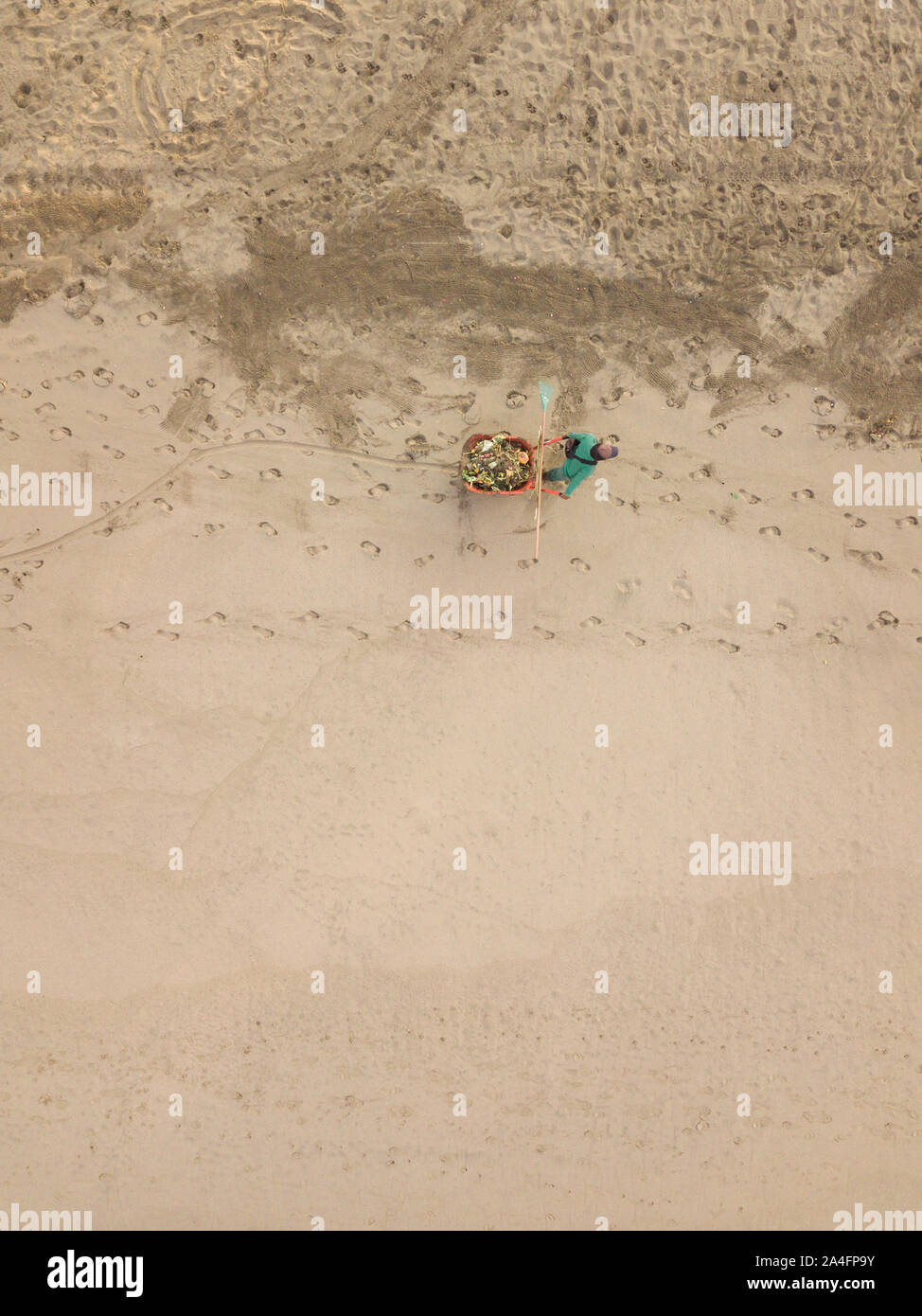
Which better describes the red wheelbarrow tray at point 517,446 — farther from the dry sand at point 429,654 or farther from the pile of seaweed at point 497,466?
the dry sand at point 429,654

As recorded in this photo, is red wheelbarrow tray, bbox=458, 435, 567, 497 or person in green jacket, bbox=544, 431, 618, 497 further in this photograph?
red wheelbarrow tray, bbox=458, 435, 567, 497

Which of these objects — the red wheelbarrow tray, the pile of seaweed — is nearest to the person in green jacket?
the red wheelbarrow tray

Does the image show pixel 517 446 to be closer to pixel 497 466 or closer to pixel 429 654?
pixel 497 466

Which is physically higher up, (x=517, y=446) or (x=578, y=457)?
(x=517, y=446)

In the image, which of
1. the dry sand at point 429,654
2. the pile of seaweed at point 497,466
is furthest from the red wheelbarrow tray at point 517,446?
the dry sand at point 429,654

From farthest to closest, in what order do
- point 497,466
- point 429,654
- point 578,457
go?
1. point 429,654
2. point 497,466
3. point 578,457

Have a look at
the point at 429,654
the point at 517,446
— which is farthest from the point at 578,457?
the point at 429,654

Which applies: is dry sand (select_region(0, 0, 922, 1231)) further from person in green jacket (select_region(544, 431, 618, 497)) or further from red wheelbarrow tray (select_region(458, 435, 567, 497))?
person in green jacket (select_region(544, 431, 618, 497))
